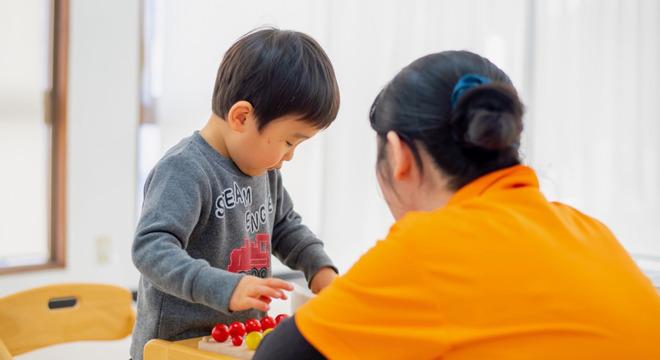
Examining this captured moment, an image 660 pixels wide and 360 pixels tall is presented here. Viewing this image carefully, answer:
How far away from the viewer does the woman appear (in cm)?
76

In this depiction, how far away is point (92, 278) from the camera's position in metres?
2.52

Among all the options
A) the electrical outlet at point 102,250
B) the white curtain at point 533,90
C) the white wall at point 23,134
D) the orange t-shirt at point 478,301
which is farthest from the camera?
the white curtain at point 533,90

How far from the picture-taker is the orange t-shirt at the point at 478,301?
2.50 feet

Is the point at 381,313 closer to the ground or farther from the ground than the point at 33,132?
farther from the ground

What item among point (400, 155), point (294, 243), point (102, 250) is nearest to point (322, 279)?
point (294, 243)

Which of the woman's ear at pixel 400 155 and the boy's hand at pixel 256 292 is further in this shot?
the boy's hand at pixel 256 292

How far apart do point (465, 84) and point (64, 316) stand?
117cm

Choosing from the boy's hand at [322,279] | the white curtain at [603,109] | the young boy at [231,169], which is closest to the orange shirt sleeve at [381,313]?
the young boy at [231,169]

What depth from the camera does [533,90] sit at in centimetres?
346

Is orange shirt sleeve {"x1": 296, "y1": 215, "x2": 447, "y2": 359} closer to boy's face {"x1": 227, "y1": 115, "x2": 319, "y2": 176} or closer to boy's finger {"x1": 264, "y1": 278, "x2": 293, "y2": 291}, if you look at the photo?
boy's finger {"x1": 264, "y1": 278, "x2": 293, "y2": 291}

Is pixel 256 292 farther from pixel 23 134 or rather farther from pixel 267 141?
pixel 23 134

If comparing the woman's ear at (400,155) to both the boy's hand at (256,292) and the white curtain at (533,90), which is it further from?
the white curtain at (533,90)

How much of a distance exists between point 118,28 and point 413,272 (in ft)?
6.63

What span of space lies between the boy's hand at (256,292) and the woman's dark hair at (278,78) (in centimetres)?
31
